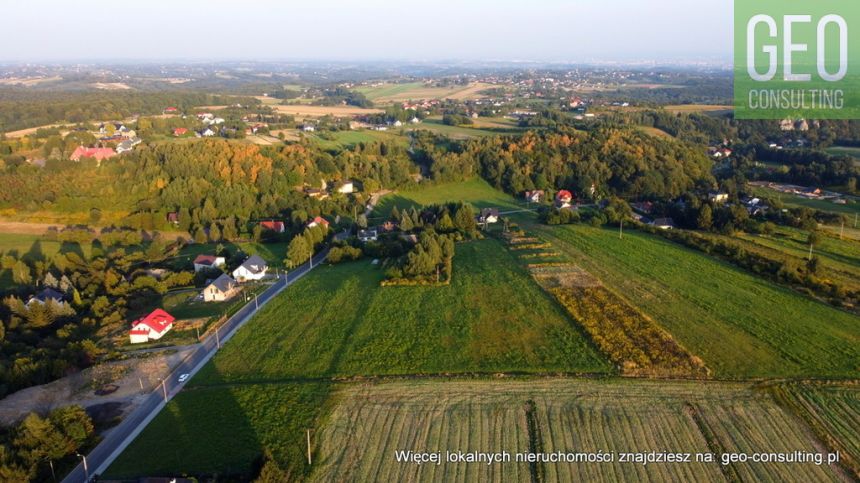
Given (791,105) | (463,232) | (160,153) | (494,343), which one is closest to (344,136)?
(160,153)

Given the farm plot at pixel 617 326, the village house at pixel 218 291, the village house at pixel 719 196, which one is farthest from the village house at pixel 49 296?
the village house at pixel 719 196

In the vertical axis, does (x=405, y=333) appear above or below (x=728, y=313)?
above

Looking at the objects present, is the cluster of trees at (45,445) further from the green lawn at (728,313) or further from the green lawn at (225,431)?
the green lawn at (728,313)

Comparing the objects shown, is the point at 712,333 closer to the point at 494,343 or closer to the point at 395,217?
the point at 494,343

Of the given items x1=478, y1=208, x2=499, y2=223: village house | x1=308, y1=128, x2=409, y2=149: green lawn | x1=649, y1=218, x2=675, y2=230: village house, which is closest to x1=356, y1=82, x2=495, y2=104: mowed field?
x1=308, y1=128, x2=409, y2=149: green lawn

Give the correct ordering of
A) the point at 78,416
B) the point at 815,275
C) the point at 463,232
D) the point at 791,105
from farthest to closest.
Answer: the point at 791,105 → the point at 463,232 → the point at 815,275 → the point at 78,416

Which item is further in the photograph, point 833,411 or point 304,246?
point 304,246

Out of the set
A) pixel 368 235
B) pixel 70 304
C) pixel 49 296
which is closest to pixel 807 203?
pixel 368 235

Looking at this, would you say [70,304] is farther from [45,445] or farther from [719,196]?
[719,196]
